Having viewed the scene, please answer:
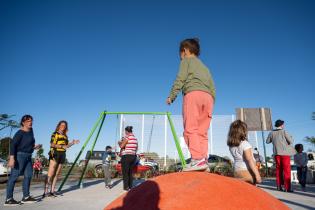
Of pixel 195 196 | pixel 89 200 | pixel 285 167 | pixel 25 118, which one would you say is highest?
pixel 25 118

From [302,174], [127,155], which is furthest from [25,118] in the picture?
[302,174]

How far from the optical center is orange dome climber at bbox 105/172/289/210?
1.76 metres

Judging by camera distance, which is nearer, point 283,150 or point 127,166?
point 127,166

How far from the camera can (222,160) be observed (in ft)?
50.8

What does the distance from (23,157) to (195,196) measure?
4.47 m

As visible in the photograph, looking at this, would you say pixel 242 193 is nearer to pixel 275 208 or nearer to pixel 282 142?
pixel 275 208

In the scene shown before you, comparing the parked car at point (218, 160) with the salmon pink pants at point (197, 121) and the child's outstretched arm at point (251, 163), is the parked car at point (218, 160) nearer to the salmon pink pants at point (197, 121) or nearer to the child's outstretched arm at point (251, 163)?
the child's outstretched arm at point (251, 163)

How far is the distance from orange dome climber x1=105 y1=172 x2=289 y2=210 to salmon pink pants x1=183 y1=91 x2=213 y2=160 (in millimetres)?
1024

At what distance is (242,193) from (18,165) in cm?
468

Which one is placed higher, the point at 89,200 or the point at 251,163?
the point at 251,163

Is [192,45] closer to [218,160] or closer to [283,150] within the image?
[283,150]

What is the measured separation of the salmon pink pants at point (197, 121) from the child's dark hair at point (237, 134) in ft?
4.25

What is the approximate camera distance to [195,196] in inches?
72.5

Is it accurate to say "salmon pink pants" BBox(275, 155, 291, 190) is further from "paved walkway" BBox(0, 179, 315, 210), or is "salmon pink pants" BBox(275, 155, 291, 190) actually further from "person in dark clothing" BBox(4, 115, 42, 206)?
"person in dark clothing" BBox(4, 115, 42, 206)
